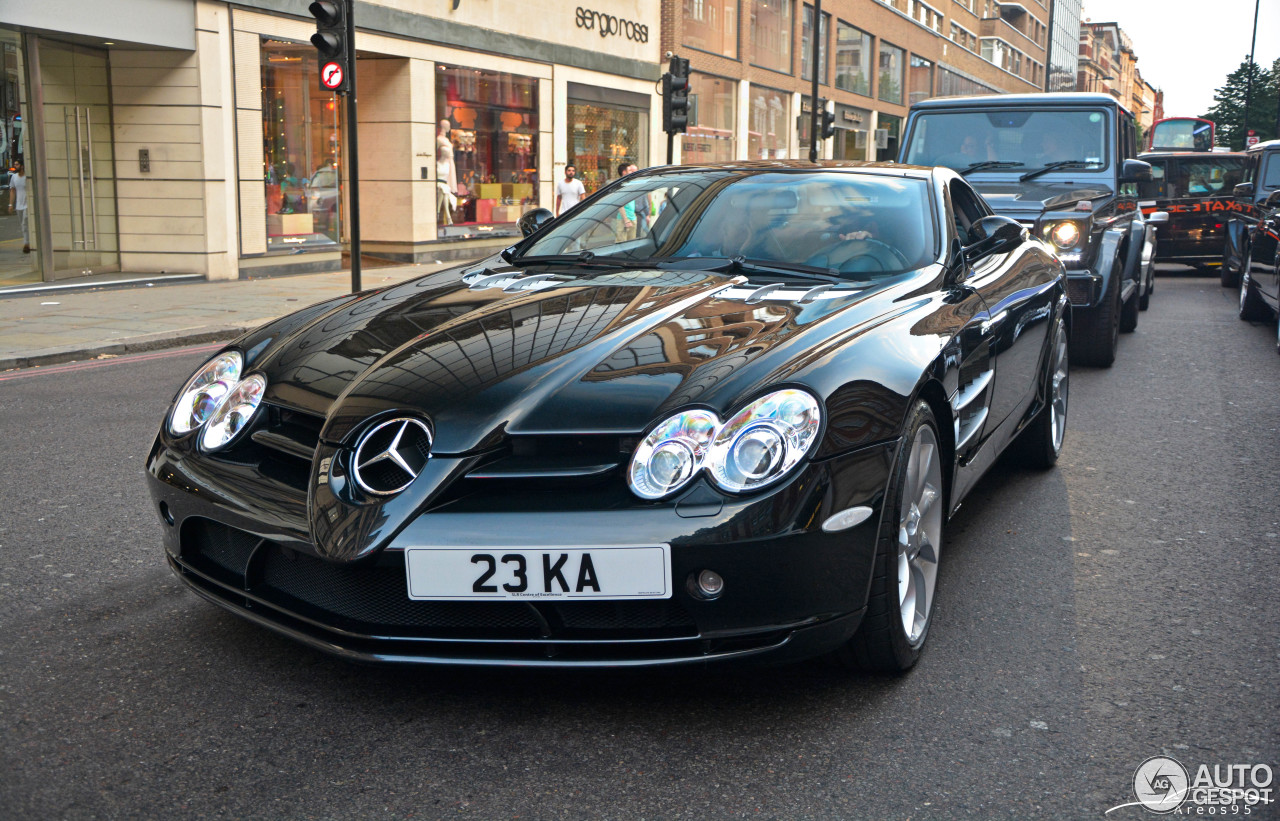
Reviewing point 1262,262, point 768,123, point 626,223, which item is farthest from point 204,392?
point 768,123

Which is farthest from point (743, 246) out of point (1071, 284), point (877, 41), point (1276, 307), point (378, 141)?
point (877, 41)

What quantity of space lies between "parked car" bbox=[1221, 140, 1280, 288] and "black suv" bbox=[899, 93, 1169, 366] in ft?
6.93

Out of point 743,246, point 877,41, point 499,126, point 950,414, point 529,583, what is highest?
point 877,41

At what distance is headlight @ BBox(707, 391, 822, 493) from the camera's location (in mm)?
2568

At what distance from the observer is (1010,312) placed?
4320 millimetres

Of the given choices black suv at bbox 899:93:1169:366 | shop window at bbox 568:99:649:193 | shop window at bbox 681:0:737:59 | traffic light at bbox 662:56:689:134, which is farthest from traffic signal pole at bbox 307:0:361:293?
shop window at bbox 681:0:737:59

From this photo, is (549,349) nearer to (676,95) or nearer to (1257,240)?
(1257,240)

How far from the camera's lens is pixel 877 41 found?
40.6 meters

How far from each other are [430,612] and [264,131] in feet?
48.4

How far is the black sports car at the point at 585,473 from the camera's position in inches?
100

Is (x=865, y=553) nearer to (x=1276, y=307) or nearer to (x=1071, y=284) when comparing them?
(x=1071, y=284)

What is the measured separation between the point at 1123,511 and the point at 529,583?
10.0 ft

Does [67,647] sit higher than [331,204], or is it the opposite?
[331,204]
